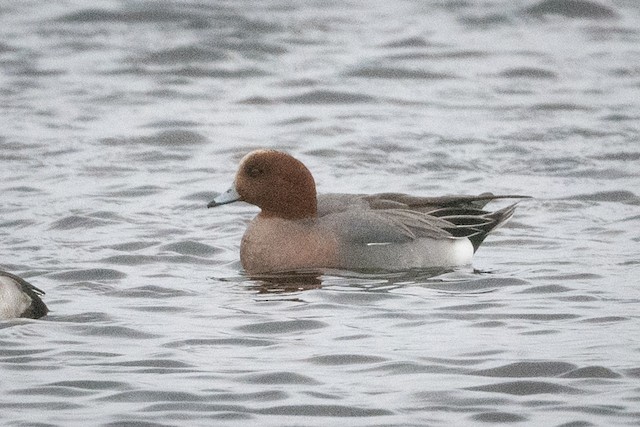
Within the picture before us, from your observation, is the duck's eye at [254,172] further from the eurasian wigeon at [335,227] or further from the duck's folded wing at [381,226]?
the duck's folded wing at [381,226]

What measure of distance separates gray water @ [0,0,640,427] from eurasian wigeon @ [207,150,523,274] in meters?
0.15

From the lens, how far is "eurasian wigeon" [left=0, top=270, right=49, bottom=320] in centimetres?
823

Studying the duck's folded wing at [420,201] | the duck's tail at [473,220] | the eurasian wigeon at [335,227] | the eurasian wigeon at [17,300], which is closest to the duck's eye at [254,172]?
the eurasian wigeon at [335,227]

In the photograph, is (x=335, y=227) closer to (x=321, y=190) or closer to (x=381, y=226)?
(x=381, y=226)

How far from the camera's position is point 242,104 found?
606 inches

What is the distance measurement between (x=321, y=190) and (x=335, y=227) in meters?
2.59

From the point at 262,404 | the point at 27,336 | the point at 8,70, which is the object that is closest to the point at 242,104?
the point at 8,70

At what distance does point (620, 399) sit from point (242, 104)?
28.6 ft

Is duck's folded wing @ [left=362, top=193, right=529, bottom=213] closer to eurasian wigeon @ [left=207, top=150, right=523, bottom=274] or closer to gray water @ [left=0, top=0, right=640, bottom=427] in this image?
eurasian wigeon @ [left=207, top=150, right=523, bottom=274]

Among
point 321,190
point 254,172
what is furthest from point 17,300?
point 321,190

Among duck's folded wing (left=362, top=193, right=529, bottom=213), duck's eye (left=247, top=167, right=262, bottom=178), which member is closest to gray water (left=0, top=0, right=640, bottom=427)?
duck's folded wing (left=362, top=193, right=529, bottom=213)

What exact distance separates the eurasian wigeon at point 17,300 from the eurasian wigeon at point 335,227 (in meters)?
1.85

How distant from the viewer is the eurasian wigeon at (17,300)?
8.23 metres

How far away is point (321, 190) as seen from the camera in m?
12.6
